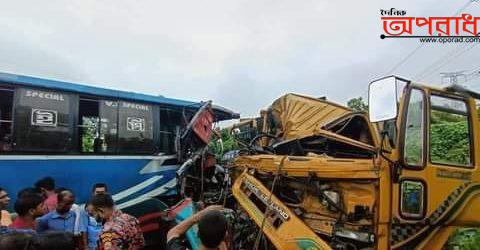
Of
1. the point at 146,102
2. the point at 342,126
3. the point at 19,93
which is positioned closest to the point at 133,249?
the point at 342,126

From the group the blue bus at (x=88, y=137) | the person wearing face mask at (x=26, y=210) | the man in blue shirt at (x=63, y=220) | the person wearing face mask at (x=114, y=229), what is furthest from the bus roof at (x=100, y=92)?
the person wearing face mask at (x=114, y=229)

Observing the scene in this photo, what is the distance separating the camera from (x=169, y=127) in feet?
26.7

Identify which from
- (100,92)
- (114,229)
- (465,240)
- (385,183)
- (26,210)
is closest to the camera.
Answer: (114,229)

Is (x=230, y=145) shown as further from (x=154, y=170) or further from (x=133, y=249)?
(x=133, y=249)

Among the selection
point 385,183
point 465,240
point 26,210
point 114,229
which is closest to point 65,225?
point 26,210

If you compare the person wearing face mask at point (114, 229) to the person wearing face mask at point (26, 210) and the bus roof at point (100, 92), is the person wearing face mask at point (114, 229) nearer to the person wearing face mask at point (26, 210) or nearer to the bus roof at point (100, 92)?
the person wearing face mask at point (26, 210)

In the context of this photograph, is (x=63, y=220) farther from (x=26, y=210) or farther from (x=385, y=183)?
(x=385, y=183)

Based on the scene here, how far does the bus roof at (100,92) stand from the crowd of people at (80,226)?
1.45 meters

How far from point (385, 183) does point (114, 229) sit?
226cm

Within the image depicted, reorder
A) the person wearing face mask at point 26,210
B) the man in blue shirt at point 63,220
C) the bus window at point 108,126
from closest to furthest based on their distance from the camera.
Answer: the person wearing face mask at point 26,210 < the man in blue shirt at point 63,220 < the bus window at point 108,126

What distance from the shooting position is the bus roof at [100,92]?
6.19 m

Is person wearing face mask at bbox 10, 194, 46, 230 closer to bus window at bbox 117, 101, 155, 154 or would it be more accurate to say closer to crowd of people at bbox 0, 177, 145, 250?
crowd of people at bbox 0, 177, 145, 250

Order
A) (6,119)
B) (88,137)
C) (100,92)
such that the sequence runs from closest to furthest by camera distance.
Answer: (6,119)
(88,137)
(100,92)

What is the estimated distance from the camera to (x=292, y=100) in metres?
6.04
